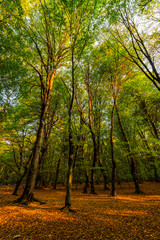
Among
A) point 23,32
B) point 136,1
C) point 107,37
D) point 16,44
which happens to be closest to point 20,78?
point 16,44

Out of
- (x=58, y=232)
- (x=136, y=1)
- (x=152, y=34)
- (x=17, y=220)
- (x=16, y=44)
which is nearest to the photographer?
(x=58, y=232)

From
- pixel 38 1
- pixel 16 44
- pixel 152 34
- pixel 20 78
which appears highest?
pixel 38 1

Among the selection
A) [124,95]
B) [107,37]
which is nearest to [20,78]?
[107,37]

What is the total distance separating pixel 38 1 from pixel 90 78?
8.10 metres

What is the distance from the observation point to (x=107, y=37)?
33.6 ft

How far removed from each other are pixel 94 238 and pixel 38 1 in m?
14.4

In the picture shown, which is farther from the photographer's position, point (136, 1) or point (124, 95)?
point (124, 95)

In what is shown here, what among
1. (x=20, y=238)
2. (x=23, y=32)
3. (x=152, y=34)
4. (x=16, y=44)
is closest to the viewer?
(x=20, y=238)

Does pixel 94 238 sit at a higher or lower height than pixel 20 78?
lower

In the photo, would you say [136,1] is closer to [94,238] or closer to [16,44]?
[16,44]

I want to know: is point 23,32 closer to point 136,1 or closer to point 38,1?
point 38,1

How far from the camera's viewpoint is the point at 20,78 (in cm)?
1002

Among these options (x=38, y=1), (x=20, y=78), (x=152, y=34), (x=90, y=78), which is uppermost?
(x=38, y=1)

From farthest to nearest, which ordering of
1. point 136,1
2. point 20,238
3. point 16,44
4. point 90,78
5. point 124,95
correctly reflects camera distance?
1. point 124,95
2. point 90,78
3. point 16,44
4. point 136,1
5. point 20,238
